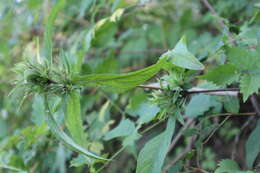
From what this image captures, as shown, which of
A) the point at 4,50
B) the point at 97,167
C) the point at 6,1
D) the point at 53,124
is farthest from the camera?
the point at 4,50

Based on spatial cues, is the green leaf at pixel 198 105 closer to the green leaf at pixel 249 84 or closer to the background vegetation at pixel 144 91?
the background vegetation at pixel 144 91

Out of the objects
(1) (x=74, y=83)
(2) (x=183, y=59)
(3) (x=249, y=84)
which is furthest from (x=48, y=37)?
(3) (x=249, y=84)

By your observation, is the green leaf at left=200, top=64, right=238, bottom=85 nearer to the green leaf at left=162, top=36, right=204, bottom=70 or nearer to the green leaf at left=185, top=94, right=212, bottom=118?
the green leaf at left=162, top=36, right=204, bottom=70

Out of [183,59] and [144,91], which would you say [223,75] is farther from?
[144,91]

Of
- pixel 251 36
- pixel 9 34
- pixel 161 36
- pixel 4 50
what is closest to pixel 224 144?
pixel 161 36

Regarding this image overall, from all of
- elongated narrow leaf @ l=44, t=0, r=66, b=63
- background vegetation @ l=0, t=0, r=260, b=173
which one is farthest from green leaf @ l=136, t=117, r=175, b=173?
elongated narrow leaf @ l=44, t=0, r=66, b=63

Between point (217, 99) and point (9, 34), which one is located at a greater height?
point (9, 34)

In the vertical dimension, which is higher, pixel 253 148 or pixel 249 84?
pixel 249 84

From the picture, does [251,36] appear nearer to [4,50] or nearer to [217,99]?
[217,99]
